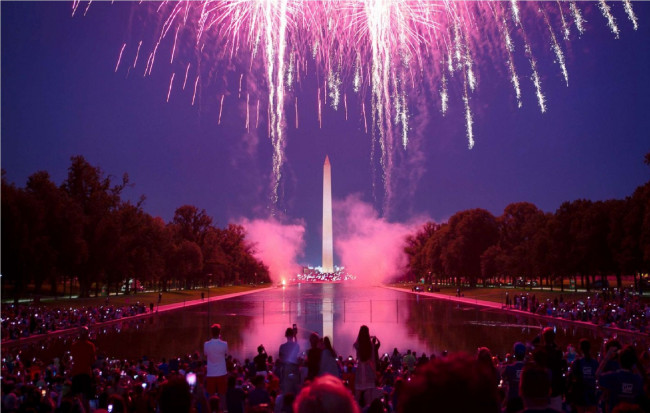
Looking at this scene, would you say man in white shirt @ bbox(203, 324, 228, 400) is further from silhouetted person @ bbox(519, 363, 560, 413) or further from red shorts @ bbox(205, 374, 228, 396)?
silhouetted person @ bbox(519, 363, 560, 413)

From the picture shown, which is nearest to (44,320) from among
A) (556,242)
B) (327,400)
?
(327,400)

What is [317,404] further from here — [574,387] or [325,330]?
[325,330]

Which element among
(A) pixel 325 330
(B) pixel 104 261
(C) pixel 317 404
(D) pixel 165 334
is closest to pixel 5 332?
(D) pixel 165 334

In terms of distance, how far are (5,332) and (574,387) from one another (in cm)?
3182

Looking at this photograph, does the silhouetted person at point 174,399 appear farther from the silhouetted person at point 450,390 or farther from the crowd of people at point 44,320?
Result: the crowd of people at point 44,320

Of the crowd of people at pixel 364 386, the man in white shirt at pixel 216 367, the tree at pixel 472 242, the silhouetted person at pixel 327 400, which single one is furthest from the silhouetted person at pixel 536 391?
the tree at pixel 472 242

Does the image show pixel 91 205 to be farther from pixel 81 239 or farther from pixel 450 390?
pixel 450 390

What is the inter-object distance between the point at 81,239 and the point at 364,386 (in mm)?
61116

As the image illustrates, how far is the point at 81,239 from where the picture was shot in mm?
64688

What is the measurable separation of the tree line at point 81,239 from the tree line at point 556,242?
51676 mm

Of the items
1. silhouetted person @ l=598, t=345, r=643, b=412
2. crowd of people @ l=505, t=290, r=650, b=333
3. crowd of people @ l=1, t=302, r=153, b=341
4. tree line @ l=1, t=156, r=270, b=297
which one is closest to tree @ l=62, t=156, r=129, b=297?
tree line @ l=1, t=156, r=270, b=297

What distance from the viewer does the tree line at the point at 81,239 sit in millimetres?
54875

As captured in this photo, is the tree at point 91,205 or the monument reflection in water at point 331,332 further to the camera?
the tree at point 91,205

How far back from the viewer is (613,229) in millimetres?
Answer: 68688
